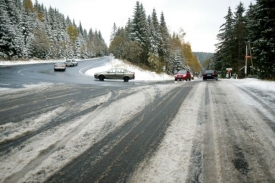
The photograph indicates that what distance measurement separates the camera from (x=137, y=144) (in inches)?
153

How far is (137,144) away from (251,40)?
3113 centimetres

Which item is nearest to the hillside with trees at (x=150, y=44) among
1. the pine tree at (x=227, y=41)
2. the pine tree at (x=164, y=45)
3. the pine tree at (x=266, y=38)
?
the pine tree at (x=164, y=45)

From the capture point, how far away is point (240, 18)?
38.8 meters

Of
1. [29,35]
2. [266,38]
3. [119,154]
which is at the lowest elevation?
[119,154]

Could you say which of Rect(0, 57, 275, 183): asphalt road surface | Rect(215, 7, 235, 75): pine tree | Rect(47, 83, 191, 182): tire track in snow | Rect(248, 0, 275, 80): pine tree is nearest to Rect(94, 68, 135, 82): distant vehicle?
Rect(248, 0, 275, 80): pine tree

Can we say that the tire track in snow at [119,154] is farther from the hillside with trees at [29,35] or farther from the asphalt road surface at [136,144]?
the hillside with trees at [29,35]

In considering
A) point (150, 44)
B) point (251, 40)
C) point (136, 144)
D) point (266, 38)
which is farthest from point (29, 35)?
point (136, 144)

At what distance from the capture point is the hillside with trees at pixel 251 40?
2150 cm

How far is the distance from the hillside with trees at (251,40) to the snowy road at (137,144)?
59.5ft

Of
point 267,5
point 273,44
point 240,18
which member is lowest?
point 273,44

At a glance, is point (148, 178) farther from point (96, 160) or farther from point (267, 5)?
point (267, 5)

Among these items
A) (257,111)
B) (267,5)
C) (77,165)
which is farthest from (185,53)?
(77,165)

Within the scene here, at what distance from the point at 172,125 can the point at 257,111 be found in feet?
10.5

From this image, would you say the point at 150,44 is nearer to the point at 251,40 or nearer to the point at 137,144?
the point at 251,40
